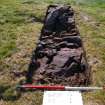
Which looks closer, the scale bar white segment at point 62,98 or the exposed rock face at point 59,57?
the scale bar white segment at point 62,98

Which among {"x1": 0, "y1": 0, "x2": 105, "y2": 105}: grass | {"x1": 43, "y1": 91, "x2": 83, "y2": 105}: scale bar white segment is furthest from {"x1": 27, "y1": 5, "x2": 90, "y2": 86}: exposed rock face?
{"x1": 43, "y1": 91, "x2": 83, "y2": 105}: scale bar white segment

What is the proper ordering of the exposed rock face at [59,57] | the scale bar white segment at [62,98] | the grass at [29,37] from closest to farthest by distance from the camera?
the scale bar white segment at [62,98], the grass at [29,37], the exposed rock face at [59,57]

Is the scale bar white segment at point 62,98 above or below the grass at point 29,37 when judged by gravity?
above

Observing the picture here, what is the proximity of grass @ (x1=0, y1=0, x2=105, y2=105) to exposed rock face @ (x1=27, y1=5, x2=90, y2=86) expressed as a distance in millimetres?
194

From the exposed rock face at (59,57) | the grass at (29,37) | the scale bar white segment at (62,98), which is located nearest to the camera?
the scale bar white segment at (62,98)

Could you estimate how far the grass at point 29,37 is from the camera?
5.75 meters

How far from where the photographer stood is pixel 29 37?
8.88 meters

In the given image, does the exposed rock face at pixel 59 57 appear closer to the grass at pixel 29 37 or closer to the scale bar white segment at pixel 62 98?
the grass at pixel 29 37

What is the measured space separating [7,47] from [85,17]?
4.22 metres

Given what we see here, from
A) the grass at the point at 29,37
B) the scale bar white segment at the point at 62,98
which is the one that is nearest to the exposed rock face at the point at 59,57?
the grass at the point at 29,37

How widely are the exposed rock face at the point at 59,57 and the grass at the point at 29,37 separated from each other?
0.64 feet

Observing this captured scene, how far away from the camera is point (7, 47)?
8.02 m

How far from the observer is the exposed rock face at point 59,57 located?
21.4 feet

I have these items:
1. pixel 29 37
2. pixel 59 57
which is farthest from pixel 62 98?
pixel 29 37
